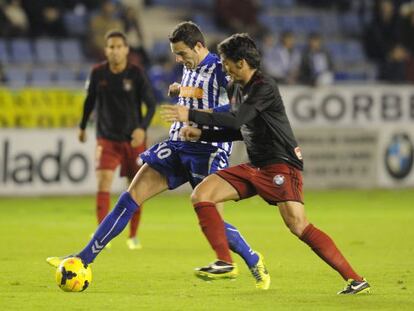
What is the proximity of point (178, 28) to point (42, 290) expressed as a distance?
220cm

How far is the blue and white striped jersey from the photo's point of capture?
9.32 m

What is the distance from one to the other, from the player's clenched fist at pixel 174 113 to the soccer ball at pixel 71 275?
1.35 metres

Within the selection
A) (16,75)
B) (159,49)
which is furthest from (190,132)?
(159,49)

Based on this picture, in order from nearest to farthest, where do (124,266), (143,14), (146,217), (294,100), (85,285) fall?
(85,285)
(124,266)
(146,217)
(294,100)
(143,14)

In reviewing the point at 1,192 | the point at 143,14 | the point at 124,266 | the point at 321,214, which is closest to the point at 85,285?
the point at 124,266

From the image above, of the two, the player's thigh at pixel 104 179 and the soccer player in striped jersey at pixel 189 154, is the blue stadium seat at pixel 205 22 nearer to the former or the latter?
the player's thigh at pixel 104 179

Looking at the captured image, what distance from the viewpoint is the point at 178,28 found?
911 cm

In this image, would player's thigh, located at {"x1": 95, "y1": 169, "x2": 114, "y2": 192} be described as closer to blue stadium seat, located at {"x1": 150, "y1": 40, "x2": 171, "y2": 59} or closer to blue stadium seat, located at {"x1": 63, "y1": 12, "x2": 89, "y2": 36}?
blue stadium seat, located at {"x1": 63, "y1": 12, "x2": 89, "y2": 36}

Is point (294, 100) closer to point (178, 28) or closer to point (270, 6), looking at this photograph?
point (270, 6)

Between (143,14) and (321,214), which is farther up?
(143,14)

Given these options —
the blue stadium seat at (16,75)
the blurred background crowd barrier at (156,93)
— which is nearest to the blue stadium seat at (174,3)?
the blurred background crowd barrier at (156,93)

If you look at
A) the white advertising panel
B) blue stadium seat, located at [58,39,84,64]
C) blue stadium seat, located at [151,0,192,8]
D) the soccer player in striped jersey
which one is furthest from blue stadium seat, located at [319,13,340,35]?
the soccer player in striped jersey

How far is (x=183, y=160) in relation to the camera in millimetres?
9281

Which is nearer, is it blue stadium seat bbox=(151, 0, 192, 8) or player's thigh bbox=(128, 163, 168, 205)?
player's thigh bbox=(128, 163, 168, 205)
